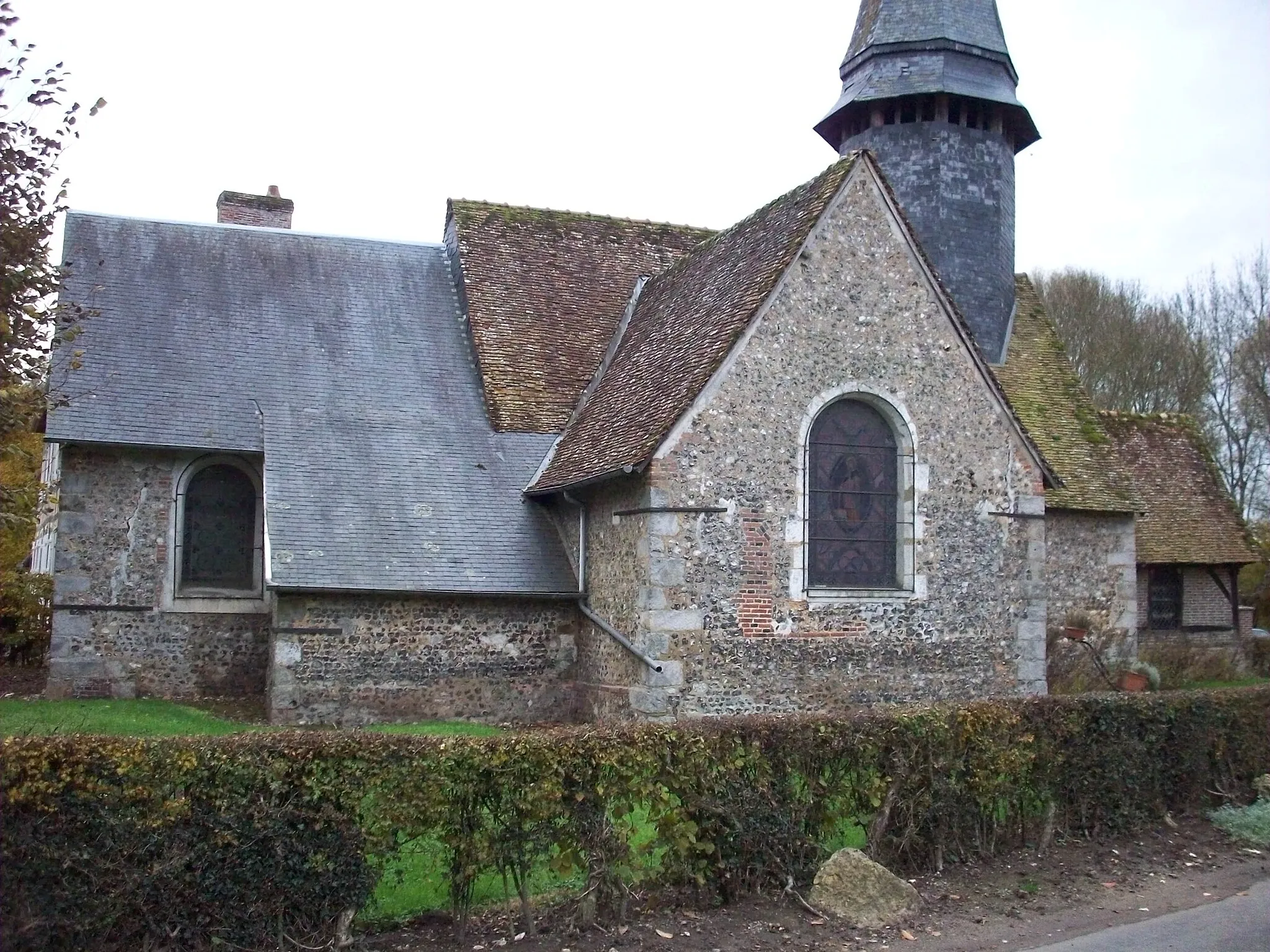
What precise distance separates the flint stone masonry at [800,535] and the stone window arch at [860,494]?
0.41 feet

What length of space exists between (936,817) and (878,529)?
6006 mm

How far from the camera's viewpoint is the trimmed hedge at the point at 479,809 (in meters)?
5.74

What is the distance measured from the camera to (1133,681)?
1730 cm

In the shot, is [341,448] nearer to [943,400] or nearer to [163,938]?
[943,400]

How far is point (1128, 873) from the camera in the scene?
326 inches

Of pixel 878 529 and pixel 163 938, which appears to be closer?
pixel 163 938

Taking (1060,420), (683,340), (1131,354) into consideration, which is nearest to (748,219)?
(683,340)

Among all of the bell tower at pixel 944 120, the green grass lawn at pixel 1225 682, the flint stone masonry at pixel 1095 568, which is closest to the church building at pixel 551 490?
the flint stone masonry at pixel 1095 568

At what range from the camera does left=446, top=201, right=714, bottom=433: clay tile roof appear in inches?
639

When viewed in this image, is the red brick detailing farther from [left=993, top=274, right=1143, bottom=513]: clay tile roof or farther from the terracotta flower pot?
[left=993, top=274, right=1143, bottom=513]: clay tile roof

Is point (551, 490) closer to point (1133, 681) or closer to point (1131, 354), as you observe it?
point (1133, 681)

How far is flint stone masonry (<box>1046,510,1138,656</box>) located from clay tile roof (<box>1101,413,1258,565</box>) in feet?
7.44

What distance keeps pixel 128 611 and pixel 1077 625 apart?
13.9 meters

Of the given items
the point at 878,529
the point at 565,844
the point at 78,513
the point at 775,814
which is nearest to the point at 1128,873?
the point at 775,814
